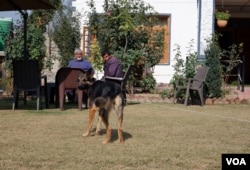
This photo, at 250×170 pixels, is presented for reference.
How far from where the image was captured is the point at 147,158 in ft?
19.3

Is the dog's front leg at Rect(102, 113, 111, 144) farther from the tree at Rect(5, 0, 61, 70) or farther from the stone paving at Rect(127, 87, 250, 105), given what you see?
Result: the tree at Rect(5, 0, 61, 70)

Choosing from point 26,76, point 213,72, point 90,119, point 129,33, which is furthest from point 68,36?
point 90,119

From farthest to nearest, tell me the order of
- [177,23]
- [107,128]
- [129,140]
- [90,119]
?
1. [177,23]
2. [90,119]
3. [129,140]
4. [107,128]

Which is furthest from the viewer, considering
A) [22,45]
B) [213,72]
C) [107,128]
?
[22,45]

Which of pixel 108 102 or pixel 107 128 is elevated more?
pixel 108 102

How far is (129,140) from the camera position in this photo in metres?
7.06

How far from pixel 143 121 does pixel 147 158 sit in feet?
10.2

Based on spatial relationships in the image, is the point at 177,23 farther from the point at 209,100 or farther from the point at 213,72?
the point at 209,100

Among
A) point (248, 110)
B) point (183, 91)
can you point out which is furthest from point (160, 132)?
point (183, 91)

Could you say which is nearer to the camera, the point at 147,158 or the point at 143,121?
the point at 147,158

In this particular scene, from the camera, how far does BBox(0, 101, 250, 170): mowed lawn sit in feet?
18.5

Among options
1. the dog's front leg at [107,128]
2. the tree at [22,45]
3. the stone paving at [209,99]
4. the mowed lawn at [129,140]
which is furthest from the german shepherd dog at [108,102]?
the tree at [22,45]

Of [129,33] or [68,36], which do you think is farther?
[68,36]

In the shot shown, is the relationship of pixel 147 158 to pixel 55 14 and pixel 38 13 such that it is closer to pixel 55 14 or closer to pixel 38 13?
pixel 38 13
